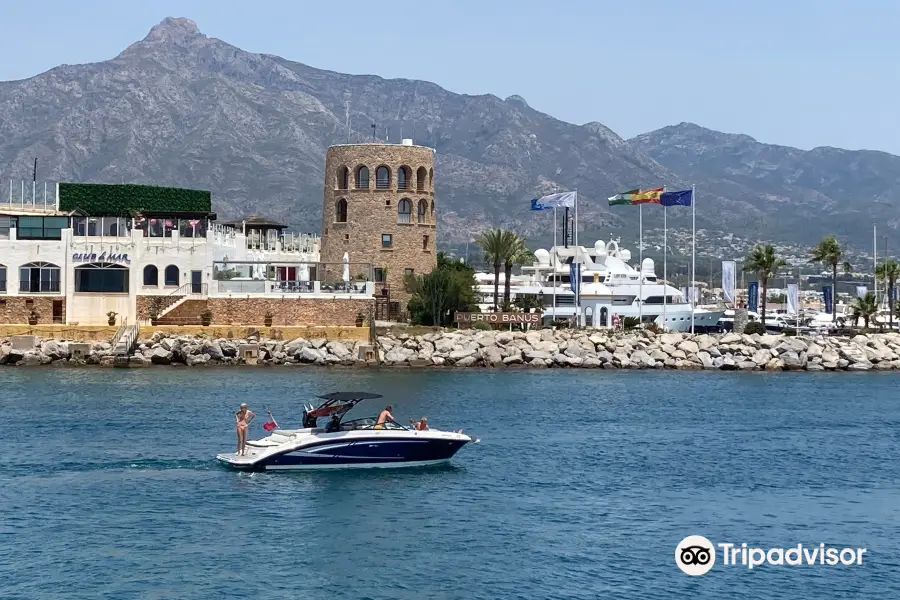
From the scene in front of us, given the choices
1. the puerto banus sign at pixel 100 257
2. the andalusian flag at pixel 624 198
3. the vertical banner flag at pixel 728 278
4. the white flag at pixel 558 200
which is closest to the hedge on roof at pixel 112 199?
the puerto banus sign at pixel 100 257

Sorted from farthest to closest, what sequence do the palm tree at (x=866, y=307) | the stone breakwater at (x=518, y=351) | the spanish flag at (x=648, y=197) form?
the palm tree at (x=866, y=307), the spanish flag at (x=648, y=197), the stone breakwater at (x=518, y=351)

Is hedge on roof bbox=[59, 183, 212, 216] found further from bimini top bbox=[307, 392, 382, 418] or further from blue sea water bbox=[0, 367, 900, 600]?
bimini top bbox=[307, 392, 382, 418]

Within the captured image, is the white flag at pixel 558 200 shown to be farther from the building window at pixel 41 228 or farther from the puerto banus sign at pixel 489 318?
the building window at pixel 41 228

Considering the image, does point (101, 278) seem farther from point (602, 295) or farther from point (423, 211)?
point (602, 295)

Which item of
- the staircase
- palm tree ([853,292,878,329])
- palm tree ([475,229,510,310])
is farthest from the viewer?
palm tree ([853,292,878,329])

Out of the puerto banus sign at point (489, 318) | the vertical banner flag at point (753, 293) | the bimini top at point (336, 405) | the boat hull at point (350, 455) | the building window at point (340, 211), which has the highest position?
the building window at point (340, 211)

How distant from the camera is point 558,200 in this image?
93875 mm

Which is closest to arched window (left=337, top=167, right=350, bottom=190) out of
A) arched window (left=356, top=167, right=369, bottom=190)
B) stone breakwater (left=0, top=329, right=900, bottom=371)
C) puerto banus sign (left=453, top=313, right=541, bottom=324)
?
arched window (left=356, top=167, right=369, bottom=190)

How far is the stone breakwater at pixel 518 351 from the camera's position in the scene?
245 ft

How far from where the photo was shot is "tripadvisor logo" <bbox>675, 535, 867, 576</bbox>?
31.3 m

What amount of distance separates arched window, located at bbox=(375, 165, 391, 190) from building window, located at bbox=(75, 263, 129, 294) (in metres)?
19.4

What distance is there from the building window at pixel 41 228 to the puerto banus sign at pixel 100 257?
1.45 metres

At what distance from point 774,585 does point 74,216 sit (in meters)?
57.9

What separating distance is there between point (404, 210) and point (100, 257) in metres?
21.4
